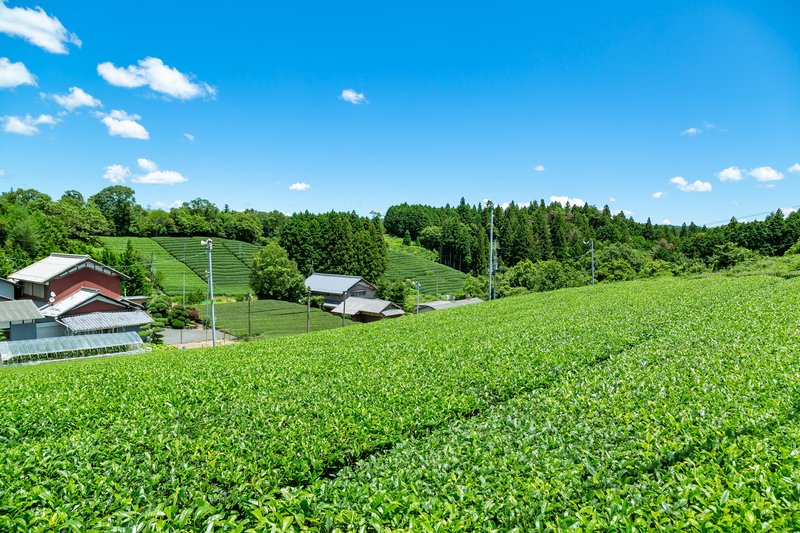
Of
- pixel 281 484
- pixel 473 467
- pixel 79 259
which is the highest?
pixel 79 259

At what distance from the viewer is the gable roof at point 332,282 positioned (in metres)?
47.8

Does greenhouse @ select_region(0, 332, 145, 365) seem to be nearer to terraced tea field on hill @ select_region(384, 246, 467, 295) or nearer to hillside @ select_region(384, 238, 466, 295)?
hillside @ select_region(384, 238, 466, 295)

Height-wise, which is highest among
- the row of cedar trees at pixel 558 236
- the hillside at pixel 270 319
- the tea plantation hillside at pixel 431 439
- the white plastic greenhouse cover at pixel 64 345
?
the row of cedar trees at pixel 558 236

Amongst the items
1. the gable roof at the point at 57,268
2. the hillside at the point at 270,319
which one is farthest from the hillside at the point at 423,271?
the gable roof at the point at 57,268

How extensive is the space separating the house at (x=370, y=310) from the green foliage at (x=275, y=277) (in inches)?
291

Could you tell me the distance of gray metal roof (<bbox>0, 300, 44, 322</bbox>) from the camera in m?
24.6

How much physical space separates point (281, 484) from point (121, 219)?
272ft

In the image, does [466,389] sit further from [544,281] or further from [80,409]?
[544,281]

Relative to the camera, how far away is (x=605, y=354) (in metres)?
9.08

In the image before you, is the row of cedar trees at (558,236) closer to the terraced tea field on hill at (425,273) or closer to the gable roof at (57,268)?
the terraced tea field on hill at (425,273)

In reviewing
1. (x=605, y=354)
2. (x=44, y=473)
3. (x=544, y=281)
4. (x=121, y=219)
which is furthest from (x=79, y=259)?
(x=121, y=219)

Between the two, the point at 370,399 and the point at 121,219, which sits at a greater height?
the point at 121,219

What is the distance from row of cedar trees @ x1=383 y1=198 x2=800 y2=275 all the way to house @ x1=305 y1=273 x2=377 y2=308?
23764mm

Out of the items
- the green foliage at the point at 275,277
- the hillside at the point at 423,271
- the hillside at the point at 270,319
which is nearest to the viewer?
the hillside at the point at 270,319
